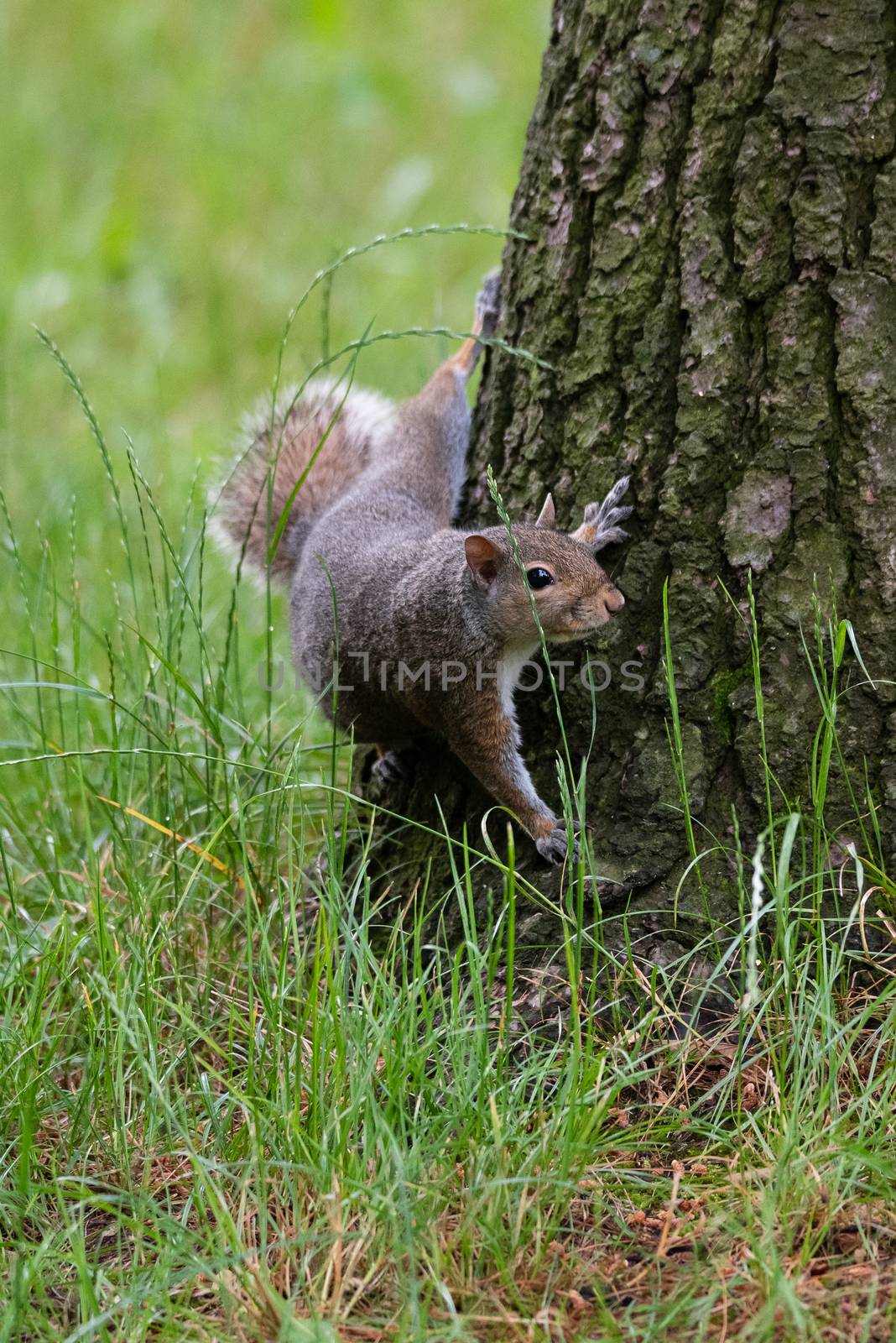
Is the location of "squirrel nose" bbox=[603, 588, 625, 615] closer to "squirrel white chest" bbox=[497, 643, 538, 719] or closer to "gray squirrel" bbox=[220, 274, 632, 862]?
"gray squirrel" bbox=[220, 274, 632, 862]

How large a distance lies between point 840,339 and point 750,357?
14cm

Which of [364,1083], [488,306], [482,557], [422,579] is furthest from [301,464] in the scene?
[364,1083]

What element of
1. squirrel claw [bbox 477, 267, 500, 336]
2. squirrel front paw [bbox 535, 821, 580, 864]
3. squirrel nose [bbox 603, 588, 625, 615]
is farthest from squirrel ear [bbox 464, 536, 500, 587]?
squirrel claw [bbox 477, 267, 500, 336]

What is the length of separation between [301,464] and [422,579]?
1043 millimetres

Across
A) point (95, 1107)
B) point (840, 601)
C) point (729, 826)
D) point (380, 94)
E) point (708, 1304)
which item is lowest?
point (708, 1304)

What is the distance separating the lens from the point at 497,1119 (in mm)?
1601

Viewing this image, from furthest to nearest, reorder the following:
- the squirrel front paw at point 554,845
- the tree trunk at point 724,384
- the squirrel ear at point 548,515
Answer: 1. the squirrel ear at point 548,515
2. the squirrel front paw at point 554,845
3. the tree trunk at point 724,384

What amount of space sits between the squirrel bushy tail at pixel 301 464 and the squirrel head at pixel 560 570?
88 cm

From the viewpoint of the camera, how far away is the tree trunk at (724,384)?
205 cm

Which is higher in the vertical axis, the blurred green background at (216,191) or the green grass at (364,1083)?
the blurred green background at (216,191)

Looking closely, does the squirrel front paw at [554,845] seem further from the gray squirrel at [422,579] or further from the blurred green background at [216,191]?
the blurred green background at [216,191]

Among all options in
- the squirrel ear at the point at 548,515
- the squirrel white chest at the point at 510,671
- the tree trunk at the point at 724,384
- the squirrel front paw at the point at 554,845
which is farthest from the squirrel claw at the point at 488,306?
the squirrel front paw at the point at 554,845

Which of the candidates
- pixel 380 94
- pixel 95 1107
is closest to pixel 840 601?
pixel 95 1107

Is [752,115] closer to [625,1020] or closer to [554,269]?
[554,269]
